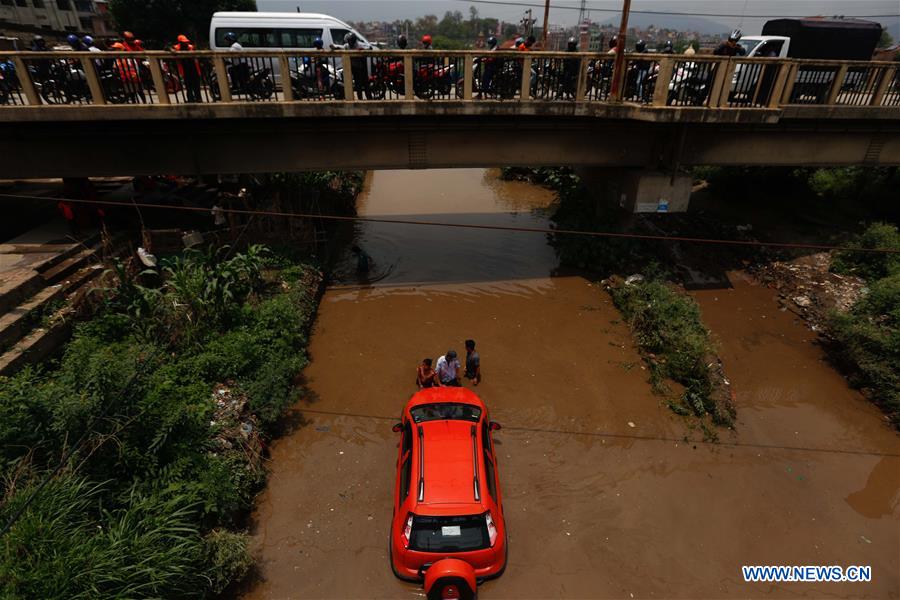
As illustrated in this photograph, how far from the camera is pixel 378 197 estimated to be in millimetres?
20562

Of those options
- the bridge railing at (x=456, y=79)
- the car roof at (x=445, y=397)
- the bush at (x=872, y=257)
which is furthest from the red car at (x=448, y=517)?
the bush at (x=872, y=257)

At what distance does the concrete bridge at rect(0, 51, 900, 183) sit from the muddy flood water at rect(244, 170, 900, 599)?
3893 millimetres

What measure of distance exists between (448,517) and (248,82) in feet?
32.0

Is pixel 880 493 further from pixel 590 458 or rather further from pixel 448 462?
pixel 448 462

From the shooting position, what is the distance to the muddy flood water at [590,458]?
19.8 ft

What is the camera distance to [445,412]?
672 cm

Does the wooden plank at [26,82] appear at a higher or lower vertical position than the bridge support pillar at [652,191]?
higher

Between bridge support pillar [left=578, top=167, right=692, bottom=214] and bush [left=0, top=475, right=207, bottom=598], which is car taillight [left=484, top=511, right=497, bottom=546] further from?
bridge support pillar [left=578, top=167, right=692, bottom=214]

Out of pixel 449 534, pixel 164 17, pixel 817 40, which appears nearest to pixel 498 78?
pixel 449 534

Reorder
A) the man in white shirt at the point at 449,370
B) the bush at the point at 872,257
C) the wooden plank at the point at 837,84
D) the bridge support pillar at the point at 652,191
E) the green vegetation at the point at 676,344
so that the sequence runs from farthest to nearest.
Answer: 1. the bridge support pillar at the point at 652,191
2. the bush at the point at 872,257
3. the wooden plank at the point at 837,84
4. the green vegetation at the point at 676,344
5. the man in white shirt at the point at 449,370

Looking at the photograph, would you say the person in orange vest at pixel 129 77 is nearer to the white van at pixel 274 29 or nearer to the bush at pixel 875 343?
the white van at pixel 274 29

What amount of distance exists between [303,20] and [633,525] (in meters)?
16.1

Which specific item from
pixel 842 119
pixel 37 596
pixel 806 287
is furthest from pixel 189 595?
pixel 842 119

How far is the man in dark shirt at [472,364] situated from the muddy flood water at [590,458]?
261 mm
